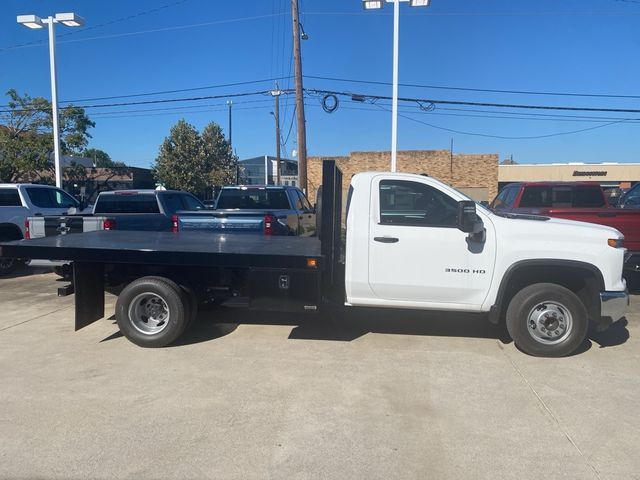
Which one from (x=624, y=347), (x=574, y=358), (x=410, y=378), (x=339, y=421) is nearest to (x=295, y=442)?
(x=339, y=421)

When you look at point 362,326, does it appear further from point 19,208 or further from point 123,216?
point 19,208

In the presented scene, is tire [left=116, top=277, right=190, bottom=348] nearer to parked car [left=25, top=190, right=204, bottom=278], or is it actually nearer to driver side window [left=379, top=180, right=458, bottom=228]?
parked car [left=25, top=190, right=204, bottom=278]

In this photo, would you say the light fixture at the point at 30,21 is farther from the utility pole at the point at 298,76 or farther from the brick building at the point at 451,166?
the brick building at the point at 451,166

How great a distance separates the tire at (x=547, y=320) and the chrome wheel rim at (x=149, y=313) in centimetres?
399

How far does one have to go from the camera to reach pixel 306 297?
5621 mm

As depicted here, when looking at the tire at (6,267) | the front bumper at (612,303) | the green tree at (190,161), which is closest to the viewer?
the front bumper at (612,303)

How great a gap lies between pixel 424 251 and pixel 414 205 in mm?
559

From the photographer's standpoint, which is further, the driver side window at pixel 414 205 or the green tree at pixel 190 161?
the green tree at pixel 190 161

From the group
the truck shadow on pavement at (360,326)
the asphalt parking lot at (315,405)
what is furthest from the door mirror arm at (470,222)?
the asphalt parking lot at (315,405)

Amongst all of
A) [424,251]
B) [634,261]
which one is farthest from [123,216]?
[634,261]

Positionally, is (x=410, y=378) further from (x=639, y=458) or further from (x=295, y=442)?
(x=639, y=458)

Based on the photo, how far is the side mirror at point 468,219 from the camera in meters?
5.30

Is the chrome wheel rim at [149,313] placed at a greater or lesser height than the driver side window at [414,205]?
lesser

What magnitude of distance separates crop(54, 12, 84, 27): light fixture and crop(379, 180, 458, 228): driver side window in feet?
46.0
